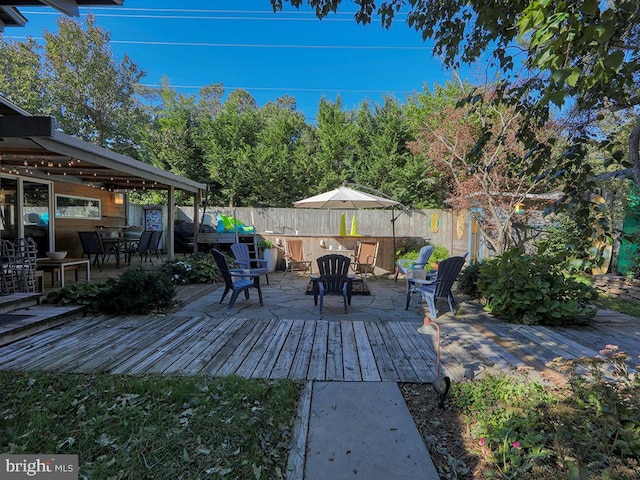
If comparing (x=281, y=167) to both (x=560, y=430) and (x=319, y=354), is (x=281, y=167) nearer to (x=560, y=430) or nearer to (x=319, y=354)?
(x=319, y=354)

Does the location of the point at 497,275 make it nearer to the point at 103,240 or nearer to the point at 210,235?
the point at 210,235

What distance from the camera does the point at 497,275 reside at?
4.52m

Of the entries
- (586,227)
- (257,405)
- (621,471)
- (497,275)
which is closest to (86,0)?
(257,405)

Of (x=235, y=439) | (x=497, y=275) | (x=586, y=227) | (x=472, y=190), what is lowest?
(x=235, y=439)

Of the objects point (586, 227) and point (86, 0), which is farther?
point (86, 0)

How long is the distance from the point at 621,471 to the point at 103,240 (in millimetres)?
9135

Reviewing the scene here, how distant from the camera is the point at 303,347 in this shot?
323 cm

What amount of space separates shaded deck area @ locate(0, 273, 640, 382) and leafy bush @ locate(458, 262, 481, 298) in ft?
3.17

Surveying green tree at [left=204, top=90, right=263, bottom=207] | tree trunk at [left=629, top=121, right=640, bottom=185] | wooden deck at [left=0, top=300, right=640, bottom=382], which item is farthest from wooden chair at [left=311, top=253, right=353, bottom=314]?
green tree at [left=204, top=90, right=263, bottom=207]

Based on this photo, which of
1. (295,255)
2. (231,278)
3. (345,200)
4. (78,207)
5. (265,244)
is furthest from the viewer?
(265,244)

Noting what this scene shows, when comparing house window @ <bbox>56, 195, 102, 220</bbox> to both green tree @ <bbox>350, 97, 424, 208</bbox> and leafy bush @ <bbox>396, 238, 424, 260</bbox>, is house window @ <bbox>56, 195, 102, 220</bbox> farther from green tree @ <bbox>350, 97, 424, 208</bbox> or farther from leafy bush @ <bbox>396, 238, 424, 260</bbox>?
green tree @ <bbox>350, 97, 424, 208</bbox>

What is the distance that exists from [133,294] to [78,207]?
244 inches

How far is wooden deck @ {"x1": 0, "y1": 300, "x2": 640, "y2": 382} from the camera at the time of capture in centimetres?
270

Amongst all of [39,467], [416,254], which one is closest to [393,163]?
[416,254]
